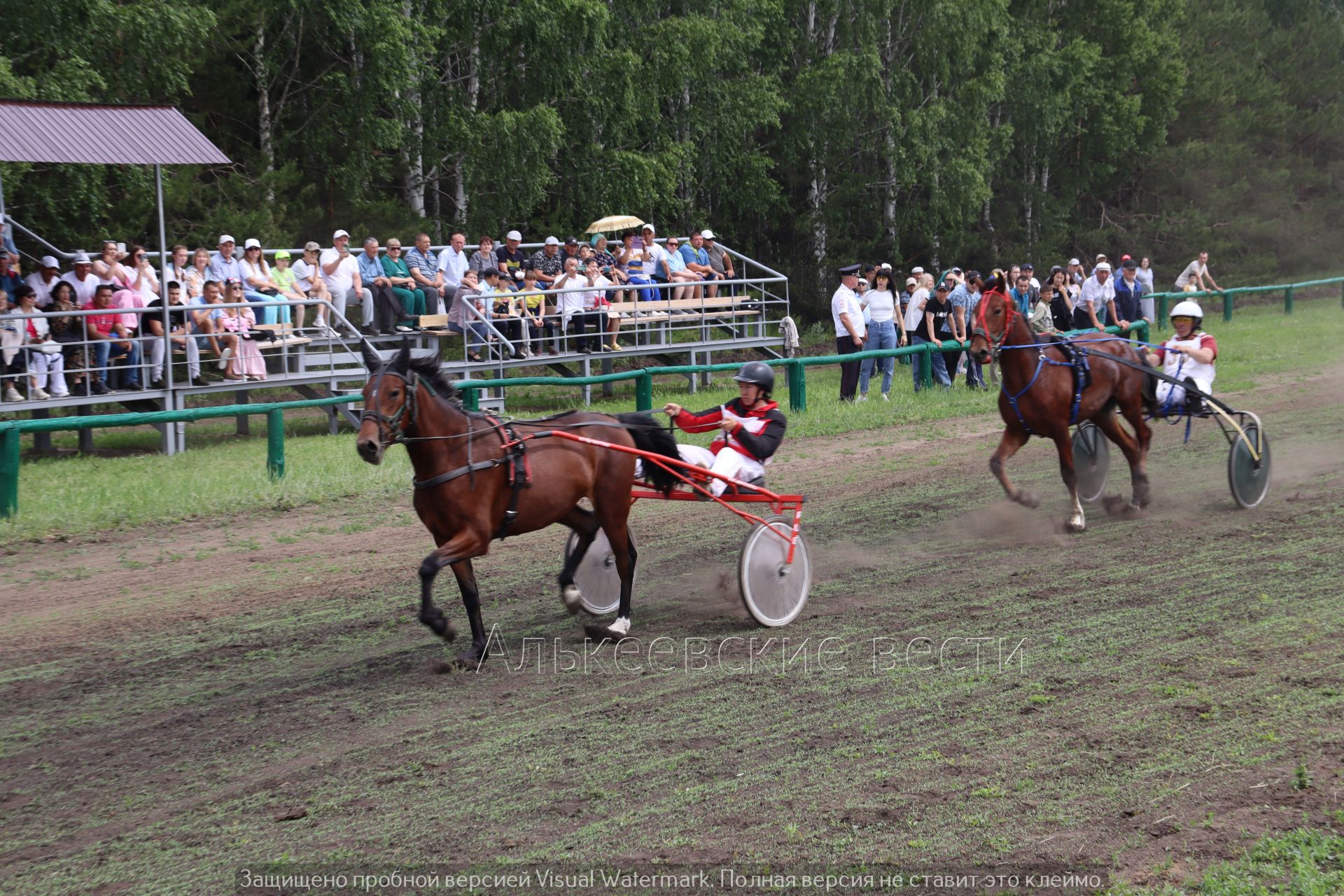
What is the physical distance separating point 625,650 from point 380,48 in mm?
15593

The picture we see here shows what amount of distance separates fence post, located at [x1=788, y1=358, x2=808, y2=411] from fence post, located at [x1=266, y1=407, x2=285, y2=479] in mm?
6559

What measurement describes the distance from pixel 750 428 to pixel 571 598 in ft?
4.97

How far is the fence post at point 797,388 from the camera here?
16375 millimetres

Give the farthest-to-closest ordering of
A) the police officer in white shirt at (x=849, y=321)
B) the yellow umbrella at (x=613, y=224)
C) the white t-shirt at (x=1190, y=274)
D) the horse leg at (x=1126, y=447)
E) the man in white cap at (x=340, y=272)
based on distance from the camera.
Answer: the white t-shirt at (x=1190, y=274)
the yellow umbrella at (x=613, y=224)
the police officer in white shirt at (x=849, y=321)
the man in white cap at (x=340, y=272)
the horse leg at (x=1126, y=447)

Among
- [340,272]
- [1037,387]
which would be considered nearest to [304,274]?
[340,272]

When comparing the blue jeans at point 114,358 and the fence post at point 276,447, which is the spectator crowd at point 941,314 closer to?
the fence post at point 276,447

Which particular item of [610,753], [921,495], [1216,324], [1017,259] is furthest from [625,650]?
[1017,259]

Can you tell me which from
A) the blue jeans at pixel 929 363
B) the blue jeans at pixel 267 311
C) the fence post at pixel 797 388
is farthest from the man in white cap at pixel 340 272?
the blue jeans at pixel 929 363

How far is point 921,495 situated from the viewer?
38.8 feet

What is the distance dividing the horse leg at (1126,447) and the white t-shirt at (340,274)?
32.6 ft

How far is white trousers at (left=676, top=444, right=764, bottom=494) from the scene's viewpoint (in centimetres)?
802

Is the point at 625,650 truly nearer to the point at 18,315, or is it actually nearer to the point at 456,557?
the point at 456,557

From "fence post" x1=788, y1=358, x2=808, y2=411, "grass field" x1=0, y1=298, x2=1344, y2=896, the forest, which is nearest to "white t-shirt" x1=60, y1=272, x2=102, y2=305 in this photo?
the forest

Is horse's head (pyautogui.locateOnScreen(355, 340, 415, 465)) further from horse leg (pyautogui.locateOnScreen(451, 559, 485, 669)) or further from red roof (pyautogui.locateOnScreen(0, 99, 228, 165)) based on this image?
red roof (pyautogui.locateOnScreen(0, 99, 228, 165))
